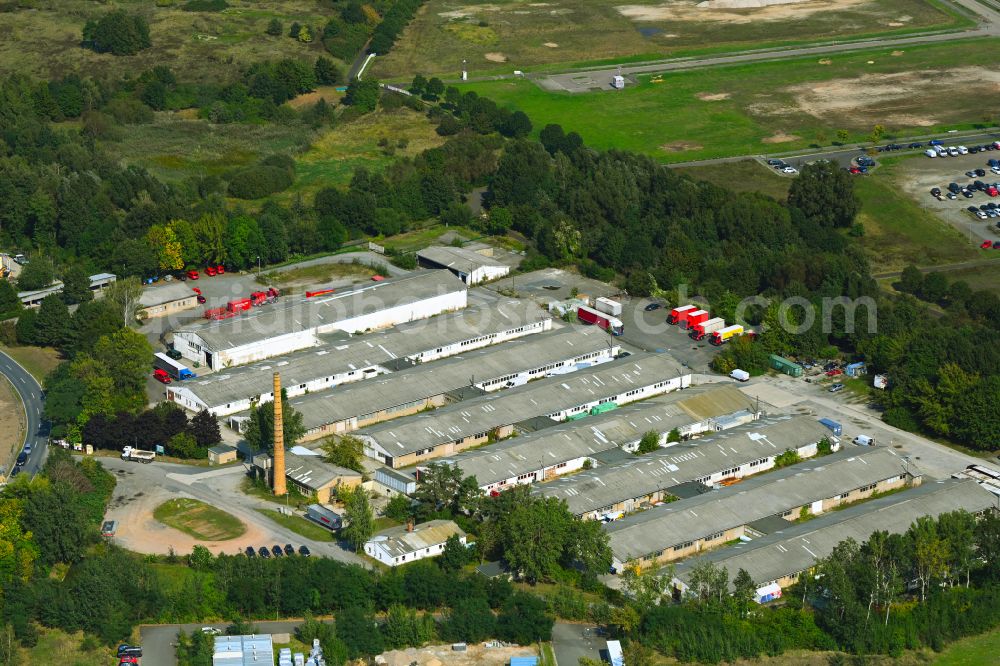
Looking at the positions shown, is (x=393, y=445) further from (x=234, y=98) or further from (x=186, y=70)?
(x=186, y=70)

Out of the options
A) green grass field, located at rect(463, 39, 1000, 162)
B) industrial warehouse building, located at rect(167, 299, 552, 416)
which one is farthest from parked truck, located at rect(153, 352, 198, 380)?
green grass field, located at rect(463, 39, 1000, 162)

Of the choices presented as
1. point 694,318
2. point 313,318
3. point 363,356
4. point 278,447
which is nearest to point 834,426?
point 694,318

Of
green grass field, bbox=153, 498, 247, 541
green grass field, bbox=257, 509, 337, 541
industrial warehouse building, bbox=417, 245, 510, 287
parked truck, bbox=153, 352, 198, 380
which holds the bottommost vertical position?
green grass field, bbox=257, 509, 337, 541

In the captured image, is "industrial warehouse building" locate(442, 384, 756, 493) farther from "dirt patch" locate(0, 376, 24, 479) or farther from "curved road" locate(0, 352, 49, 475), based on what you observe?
"dirt patch" locate(0, 376, 24, 479)

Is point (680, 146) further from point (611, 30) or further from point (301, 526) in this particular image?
point (301, 526)

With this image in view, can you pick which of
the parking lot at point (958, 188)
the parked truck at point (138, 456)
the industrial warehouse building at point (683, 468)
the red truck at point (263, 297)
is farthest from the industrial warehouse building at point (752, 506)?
the parking lot at point (958, 188)
